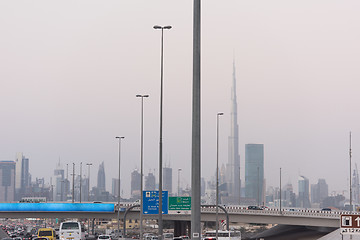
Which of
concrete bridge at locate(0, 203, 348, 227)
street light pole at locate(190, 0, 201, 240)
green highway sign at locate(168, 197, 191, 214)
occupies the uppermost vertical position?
street light pole at locate(190, 0, 201, 240)

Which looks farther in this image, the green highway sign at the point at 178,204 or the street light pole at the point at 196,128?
the green highway sign at the point at 178,204

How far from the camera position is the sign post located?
20.1 metres

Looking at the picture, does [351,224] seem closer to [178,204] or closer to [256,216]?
[178,204]

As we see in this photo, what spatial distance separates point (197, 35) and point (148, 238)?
241ft

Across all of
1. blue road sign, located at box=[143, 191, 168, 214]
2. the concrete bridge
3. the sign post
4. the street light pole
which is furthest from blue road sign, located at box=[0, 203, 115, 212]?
the street light pole

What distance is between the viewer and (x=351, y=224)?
794 inches

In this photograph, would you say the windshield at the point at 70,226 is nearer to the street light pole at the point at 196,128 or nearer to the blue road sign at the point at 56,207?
the street light pole at the point at 196,128

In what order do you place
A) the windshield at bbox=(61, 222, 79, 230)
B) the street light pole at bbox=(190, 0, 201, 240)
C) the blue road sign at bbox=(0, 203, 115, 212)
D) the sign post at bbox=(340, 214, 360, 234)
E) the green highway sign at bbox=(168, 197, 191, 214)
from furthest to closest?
the blue road sign at bbox=(0, 203, 115, 212) → the green highway sign at bbox=(168, 197, 191, 214) → the windshield at bbox=(61, 222, 79, 230) → the sign post at bbox=(340, 214, 360, 234) → the street light pole at bbox=(190, 0, 201, 240)

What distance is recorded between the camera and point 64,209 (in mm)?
111500

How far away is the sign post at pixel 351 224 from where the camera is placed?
20.1 metres

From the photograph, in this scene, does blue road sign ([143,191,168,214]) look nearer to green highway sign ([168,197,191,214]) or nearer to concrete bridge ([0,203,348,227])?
green highway sign ([168,197,191,214])

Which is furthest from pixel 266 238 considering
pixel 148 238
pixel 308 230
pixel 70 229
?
pixel 70 229

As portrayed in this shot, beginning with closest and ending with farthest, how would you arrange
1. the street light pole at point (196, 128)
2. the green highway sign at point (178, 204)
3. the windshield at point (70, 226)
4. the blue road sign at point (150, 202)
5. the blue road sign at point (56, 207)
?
1. the street light pole at point (196, 128)
2. the blue road sign at point (150, 202)
3. the windshield at point (70, 226)
4. the green highway sign at point (178, 204)
5. the blue road sign at point (56, 207)

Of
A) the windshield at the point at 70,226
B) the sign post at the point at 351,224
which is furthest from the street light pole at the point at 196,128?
the windshield at the point at 70,226
